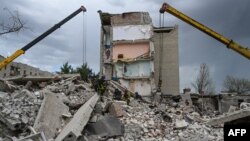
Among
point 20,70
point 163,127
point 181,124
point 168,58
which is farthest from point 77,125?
point 20,70

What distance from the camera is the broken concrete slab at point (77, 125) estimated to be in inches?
300

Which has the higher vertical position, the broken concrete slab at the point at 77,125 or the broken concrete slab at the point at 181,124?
the broken concrete slab at the point at 77,125

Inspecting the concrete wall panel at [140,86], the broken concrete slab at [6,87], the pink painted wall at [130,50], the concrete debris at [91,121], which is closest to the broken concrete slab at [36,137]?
the concrete debris at [91,121]

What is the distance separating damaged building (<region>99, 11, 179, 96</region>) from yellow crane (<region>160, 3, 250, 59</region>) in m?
1.55

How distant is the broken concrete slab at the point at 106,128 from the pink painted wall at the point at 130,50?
8299mm

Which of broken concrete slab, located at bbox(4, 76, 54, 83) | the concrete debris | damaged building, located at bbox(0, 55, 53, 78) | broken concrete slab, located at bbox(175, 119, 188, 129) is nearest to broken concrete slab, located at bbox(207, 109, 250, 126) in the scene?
the concrete debris

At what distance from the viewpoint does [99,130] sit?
904 centimetres

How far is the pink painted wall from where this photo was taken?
681 inches

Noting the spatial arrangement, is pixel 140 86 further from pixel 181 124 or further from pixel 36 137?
pixel 36 137

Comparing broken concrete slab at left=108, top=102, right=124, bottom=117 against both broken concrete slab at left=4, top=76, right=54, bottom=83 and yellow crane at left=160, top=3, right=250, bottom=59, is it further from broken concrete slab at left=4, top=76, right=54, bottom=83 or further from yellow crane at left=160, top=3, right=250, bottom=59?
yellow crane at left=160, top=3, right=250, bottom=59

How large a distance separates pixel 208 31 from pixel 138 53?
145 inches

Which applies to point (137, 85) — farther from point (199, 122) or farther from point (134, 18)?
point (199, 122)

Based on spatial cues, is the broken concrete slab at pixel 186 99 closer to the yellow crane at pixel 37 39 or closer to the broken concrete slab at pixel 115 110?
the broken concrete slab at pixel 115 110

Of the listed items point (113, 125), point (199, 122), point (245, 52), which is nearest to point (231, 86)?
point (245, 52)
